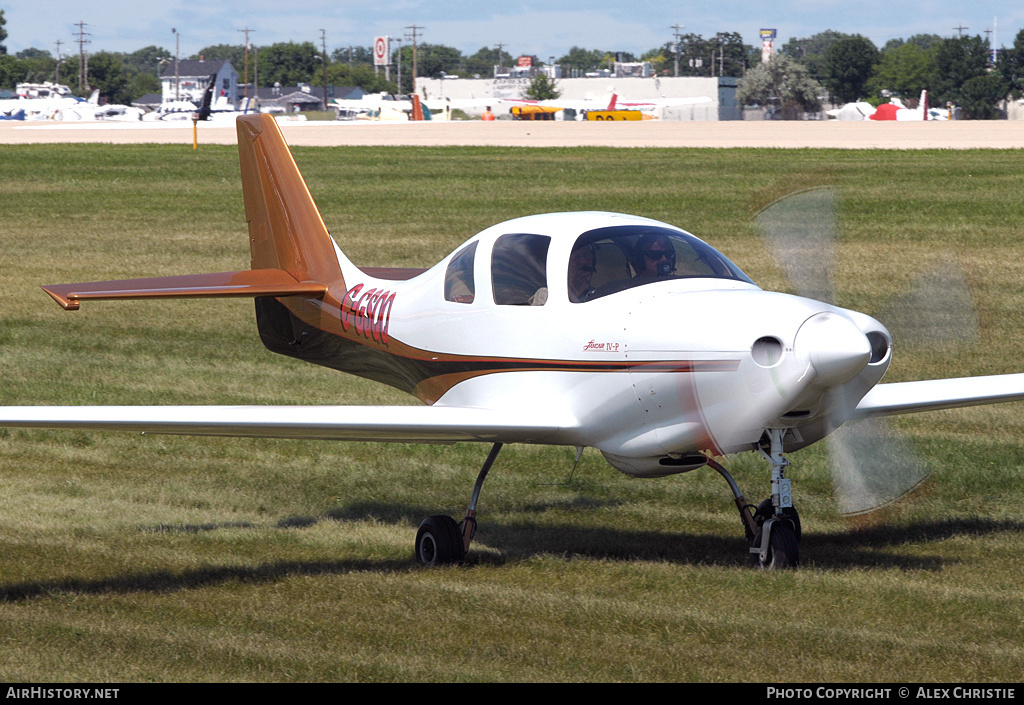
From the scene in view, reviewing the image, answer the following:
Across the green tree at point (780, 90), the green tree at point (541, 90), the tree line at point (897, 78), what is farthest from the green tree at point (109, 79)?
the green tree at point (780, 90)

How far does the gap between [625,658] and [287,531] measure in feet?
12.4

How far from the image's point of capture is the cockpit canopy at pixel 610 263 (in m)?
7.72

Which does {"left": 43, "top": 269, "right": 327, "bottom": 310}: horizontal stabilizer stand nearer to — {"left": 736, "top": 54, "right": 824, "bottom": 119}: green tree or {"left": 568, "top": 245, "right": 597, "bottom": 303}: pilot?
{"left": 568, "top": 245, "right": 597, "bottom": 303}: pilot

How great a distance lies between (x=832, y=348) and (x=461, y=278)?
3.05 metres

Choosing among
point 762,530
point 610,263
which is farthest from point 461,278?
point 762,530

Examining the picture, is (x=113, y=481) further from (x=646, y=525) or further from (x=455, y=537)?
(x=646, y=525)

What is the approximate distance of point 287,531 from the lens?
9.29 meters

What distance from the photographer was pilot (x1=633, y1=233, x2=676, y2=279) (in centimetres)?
770

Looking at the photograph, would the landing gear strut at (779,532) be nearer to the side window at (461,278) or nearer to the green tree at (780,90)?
the side window at (461,278)

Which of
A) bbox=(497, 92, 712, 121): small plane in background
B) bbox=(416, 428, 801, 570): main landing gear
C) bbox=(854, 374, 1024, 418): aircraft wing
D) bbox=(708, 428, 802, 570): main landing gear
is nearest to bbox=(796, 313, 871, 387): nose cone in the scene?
bbox=(416, 428, 801, 570): main landing gear

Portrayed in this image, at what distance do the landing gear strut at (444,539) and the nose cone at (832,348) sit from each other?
8.34 ft

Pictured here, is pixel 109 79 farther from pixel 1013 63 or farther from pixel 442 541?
pixel 442 541

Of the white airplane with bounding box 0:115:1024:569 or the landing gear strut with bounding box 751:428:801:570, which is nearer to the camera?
the white airplane with bounding box 0:115:1024:569

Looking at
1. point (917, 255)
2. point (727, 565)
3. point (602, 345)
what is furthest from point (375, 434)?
point (917, 255)
